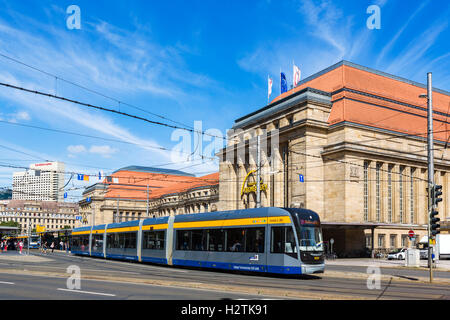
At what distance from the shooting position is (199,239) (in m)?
25.2

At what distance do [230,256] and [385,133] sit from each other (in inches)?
1507

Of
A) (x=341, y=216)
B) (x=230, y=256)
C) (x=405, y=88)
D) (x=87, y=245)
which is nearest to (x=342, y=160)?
(x=341, y=216)

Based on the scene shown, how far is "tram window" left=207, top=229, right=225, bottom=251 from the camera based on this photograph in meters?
23.7

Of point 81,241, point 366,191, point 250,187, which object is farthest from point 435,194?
point 250,187

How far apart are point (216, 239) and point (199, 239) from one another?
1571 mm

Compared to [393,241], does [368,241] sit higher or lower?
higher

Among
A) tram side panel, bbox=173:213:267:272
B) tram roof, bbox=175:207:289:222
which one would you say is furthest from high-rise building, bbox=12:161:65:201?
tram roof, bbox=175:207:289:222

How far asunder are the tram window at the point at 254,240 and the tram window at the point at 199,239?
10.9 ft

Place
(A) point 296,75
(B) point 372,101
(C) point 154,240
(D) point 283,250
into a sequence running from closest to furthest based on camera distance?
1. (D) point 283,250
2. (C) point 154,240
3. (B) point 372,101
4. (A) point 296,75

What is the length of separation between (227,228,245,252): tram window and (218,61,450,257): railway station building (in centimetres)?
2868

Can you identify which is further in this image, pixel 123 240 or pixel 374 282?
pixel 123 240

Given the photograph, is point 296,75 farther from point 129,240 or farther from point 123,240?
point 129,240

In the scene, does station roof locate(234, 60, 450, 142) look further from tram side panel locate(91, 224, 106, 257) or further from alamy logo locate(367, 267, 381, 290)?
alamy logo locate(367, 267, 381, 290)
